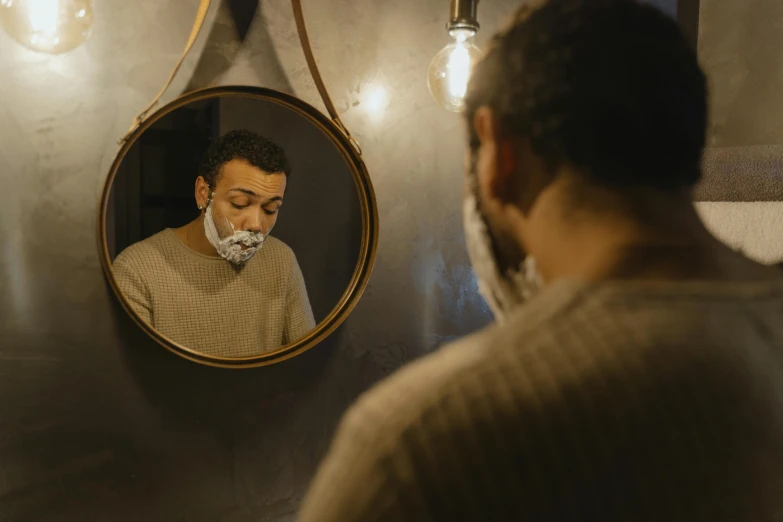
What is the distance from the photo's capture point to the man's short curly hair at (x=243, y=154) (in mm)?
956

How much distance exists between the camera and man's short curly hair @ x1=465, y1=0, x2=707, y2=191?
→ 0.89ft

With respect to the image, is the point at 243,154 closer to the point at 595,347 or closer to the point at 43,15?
the point at 43,15

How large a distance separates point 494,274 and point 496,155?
0.23 ft

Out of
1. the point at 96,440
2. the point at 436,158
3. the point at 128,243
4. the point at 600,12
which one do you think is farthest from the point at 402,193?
the point at 600,12

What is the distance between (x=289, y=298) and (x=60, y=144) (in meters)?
0.43

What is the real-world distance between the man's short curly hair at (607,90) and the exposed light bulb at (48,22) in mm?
719

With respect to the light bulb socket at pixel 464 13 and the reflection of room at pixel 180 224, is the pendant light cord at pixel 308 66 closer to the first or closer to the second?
the reflection of room at pixel 180 224

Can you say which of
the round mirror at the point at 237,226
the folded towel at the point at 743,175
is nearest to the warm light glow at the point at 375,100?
the round mirror at the point at 237,226

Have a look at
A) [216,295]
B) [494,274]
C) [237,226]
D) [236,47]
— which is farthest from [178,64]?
[494,274]

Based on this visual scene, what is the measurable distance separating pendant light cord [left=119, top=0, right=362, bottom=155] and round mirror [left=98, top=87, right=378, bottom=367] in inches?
0.6

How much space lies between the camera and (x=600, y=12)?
0.91 feet

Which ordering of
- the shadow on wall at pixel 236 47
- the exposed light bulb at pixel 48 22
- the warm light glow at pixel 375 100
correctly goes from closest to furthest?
the exposed light bulb at pixel 48 22
the shadow on wall at pixel 236 47
the warm light glow at pixel 375 100

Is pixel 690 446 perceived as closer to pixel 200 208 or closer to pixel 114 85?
pixel 200 208

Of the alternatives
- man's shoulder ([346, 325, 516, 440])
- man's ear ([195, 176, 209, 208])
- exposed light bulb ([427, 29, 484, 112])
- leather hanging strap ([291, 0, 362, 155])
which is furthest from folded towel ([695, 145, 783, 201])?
man's ear ([195, 176, 209, 208])
